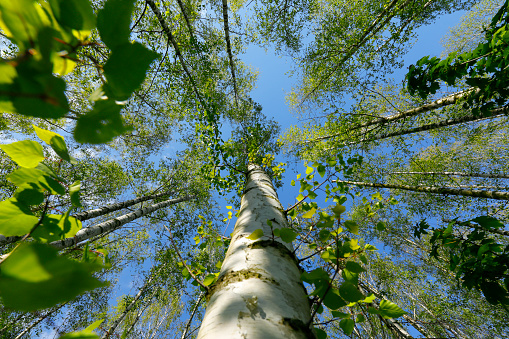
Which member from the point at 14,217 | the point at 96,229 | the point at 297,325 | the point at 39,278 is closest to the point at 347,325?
the point at 297,325

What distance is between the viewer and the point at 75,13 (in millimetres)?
252

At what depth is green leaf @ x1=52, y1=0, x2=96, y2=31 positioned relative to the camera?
24 centimetres

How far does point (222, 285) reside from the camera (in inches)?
28.1

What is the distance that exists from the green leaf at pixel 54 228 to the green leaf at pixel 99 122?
1.31 ft

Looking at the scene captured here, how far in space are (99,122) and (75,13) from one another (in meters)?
0.14

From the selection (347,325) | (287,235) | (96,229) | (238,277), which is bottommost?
(347,325)

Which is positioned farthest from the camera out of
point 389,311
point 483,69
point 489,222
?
point 483,69

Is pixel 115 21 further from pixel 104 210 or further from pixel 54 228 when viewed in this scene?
pixel 104 210

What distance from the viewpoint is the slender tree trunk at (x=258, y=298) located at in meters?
0.53

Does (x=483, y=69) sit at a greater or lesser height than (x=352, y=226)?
greater

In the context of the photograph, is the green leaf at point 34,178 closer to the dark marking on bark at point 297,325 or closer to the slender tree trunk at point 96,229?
the dark marking on bark at point 297,325

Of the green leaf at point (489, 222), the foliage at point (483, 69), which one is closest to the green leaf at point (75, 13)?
the green leaf at point (489, 222)

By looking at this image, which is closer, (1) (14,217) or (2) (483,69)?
(1) (14,217)

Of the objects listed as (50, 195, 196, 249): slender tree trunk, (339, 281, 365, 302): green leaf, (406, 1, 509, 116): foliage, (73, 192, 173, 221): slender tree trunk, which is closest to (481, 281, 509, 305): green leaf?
(406, 1, 509, 116): foliage
